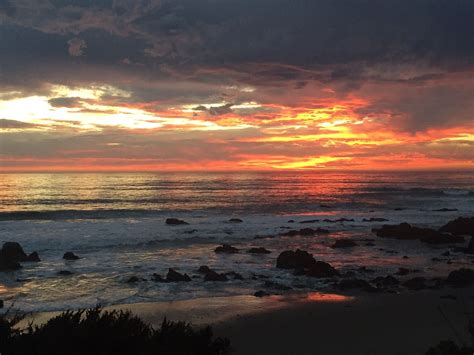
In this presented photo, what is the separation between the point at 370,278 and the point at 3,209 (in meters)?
48.6

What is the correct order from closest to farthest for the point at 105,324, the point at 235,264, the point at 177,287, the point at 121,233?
1. the point at 105,324
2. the point at 177,287
3. the point at 235,264
4. the point at 121,233

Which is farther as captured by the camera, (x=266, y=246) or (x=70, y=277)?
(x=266, y=246)

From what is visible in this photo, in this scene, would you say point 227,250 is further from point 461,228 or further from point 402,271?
point 461,228

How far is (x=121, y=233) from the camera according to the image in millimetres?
35531

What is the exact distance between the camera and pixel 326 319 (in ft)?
47.9

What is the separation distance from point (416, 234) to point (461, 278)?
48.7ft

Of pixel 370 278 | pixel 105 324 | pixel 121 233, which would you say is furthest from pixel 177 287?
pixel 121 233

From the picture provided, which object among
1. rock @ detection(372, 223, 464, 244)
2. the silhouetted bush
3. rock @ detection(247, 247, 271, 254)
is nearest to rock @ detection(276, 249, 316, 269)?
rock @ detection(247, 247, 271, 254)

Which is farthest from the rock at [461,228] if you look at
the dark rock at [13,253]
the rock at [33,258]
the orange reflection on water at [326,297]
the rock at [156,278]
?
the dark rock at [13,253]

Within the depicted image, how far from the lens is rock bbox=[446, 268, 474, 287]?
19.0 metres

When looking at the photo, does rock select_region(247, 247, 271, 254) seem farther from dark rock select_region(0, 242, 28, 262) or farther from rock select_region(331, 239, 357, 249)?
dark rock select_region(0, 242, 28, 262)

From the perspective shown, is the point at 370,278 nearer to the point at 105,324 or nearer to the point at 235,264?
the point at 235,264

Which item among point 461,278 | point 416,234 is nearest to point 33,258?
point 461,278

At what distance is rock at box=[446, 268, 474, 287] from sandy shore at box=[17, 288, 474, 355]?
1050 millimetres
